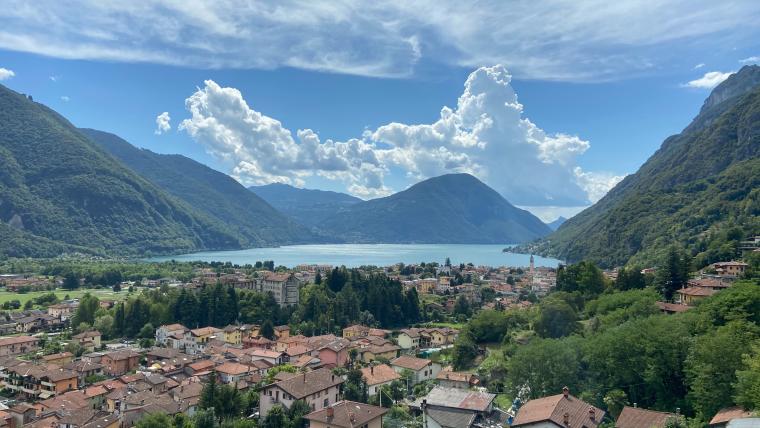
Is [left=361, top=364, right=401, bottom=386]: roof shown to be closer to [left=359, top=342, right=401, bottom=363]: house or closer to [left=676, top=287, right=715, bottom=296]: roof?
[left=359, top=342, right=401, bottom=363]: house

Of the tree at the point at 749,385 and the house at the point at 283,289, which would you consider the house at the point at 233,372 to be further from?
the house at the point at 283,289

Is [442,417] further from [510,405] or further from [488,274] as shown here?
[488,274]

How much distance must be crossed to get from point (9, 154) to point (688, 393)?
221m

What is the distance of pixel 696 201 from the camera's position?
325 ft

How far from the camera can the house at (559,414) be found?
63.0ft

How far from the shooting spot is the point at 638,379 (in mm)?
23609

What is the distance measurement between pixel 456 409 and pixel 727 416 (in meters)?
9.75

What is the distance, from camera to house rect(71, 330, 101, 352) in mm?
46562

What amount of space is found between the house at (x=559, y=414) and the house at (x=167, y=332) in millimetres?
36460

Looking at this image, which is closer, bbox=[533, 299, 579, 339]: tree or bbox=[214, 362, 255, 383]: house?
bbox=[214, 362, 255, 383]: house

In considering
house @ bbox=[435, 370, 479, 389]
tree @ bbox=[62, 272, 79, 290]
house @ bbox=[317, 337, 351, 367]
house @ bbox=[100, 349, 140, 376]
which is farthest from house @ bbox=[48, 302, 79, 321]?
house @ bbox=[435, 370, 479, 389]

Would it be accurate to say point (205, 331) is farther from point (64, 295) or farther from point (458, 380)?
point (64, 295)

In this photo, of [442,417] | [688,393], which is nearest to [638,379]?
[688,393]

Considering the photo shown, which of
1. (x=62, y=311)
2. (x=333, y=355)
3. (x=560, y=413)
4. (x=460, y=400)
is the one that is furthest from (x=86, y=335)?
(x=560, y=413)
